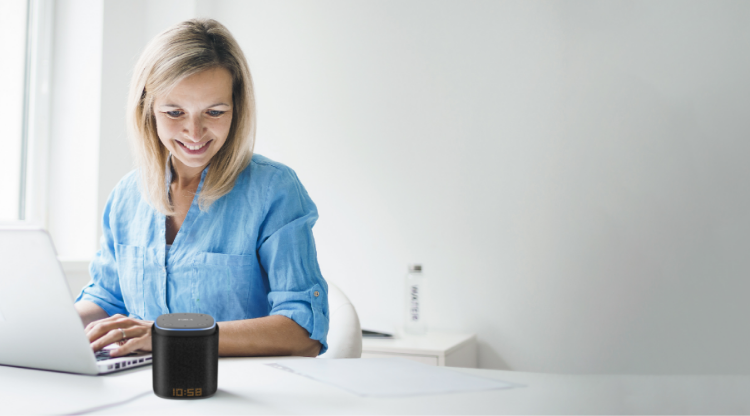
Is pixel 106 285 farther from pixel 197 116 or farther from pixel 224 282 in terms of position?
pixel 197 116

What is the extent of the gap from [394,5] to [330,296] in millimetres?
1311

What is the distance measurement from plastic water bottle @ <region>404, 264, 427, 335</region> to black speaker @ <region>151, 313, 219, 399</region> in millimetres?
1470

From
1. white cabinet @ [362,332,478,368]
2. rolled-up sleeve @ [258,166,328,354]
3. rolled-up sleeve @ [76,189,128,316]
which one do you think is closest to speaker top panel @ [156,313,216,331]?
rolled-up sleeve @ [258,166,328,354]

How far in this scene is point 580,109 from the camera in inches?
75.6

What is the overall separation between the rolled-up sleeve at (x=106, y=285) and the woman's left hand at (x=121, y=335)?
0.37m

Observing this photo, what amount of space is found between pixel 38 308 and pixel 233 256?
0.42 metres

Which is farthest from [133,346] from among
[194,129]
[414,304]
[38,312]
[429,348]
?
[414,304]

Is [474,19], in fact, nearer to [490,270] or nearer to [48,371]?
[490,270]

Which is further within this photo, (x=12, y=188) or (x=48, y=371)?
(x=12, y=188)

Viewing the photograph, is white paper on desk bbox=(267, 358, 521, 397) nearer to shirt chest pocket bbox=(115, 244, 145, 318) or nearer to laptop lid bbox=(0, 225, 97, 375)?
laptop lid bbox=(0, 225, 97, 375)

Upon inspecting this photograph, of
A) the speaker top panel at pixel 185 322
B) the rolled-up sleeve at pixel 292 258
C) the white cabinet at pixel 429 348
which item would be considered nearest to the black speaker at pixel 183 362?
the speaker top panel at pixel 185 322

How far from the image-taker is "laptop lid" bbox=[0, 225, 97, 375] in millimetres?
579

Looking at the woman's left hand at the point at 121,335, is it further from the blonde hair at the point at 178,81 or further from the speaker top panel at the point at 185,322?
the blonde hair at the point at 178,81

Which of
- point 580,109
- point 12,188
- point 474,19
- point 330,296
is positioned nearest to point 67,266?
point 12,188
